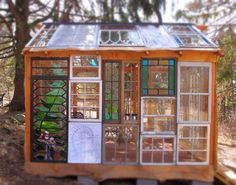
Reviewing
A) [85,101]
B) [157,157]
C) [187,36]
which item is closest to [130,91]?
[85,101]

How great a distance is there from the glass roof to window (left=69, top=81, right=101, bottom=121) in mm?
817

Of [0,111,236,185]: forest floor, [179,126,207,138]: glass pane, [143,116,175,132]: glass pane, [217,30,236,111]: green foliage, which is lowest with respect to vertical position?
[0,111,236,185]: forest floor

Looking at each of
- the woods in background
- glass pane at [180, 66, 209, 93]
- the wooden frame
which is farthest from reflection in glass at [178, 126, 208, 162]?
the woods in background

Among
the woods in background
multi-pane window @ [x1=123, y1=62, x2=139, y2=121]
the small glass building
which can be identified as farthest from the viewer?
the woods in background

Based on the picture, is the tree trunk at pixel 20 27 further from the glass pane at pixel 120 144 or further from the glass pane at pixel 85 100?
the glass pane at pixel 120 144

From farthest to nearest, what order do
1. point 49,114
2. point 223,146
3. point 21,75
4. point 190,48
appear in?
point 21,75 → point 223,146 → point 49,114 → point 190,48

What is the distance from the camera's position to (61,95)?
676cm

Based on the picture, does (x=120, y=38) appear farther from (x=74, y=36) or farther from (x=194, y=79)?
(x=194, y=79)

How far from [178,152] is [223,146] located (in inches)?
151

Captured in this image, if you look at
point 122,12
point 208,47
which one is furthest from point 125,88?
point 122,12

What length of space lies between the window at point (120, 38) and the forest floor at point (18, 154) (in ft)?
8.89

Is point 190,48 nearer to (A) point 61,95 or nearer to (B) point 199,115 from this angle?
(B) point 199,115

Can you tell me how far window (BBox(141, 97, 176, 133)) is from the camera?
21.9ft

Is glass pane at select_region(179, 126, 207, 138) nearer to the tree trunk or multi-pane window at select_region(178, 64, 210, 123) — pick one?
multi-pane window at select_region(178, 64, 210, 123)
